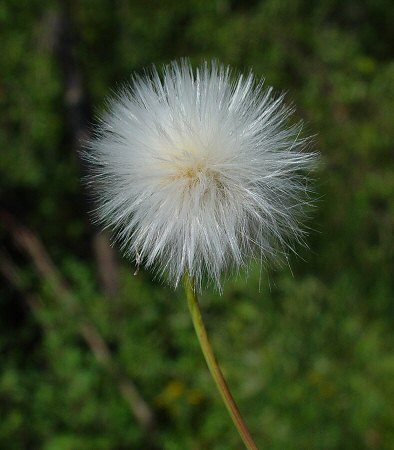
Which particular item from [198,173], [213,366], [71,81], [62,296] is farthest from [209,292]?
[213,366]

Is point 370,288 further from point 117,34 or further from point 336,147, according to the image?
point 117,34

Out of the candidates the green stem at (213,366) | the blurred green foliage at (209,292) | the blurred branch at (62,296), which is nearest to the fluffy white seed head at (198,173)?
the green stem at (213,366)

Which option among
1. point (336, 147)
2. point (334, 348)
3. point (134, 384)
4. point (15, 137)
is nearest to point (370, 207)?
point (336, 147)

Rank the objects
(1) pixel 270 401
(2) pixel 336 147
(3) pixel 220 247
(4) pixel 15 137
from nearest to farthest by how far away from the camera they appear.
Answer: (3) pixel 220 247
(1) pixel 270 401
(4) pixel 15 137
(2) pixel 336 147

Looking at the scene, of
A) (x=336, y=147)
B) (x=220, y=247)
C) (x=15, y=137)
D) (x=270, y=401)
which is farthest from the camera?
(x=336, y=147)

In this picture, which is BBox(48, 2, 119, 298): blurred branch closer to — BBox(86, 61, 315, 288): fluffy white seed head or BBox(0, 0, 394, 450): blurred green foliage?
BBox(0, 0, 394, 450): blurred green foliage

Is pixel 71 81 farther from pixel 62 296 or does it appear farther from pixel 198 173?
pixel 198 173
